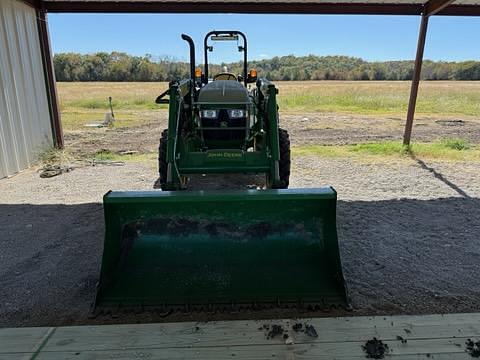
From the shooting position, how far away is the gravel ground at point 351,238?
273 centimetres

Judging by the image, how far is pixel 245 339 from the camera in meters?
2.20

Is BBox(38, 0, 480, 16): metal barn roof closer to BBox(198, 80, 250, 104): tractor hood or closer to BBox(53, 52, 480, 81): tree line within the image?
BBox(198, 80, 250, 104): tractor hood

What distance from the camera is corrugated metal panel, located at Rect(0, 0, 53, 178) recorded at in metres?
6.01

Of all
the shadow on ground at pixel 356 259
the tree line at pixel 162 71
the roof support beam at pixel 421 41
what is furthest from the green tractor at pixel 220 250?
the tree line at pixel 162 71

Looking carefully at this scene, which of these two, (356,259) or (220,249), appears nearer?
(220,249)

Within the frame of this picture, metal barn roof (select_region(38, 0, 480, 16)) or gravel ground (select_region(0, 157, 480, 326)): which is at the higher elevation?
metal barn roof (select_region(38, 0, 480, 16))

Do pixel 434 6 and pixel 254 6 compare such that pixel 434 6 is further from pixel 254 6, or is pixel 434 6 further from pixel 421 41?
pixel 254 6

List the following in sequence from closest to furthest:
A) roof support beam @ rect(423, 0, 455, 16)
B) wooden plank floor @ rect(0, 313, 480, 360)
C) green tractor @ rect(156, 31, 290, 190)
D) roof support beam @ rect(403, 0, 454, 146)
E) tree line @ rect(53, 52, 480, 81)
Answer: wooden plank floor @ rect(0, 313, 480, 360) → green tractor @ rect(156, 31, 290, 190) → roof support beam @ rect(423, 0, 455, 16) → roof support beam @ rect(403, 0, 454, 146) → tree line @ rect(53, 52, 480, 81)

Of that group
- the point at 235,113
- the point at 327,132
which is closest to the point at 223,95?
the point at 235,113

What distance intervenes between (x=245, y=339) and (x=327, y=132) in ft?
31.4

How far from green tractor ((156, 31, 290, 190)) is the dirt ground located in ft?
12.8

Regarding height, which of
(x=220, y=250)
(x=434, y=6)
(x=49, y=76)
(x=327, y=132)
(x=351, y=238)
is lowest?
(x=327, y=132)

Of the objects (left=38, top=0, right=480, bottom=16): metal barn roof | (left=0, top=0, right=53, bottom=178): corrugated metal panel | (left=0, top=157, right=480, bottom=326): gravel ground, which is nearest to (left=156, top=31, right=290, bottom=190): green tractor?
(left=0, top=157, right=480, bottom=326): gravel ground

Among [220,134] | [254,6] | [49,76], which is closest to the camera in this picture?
[220,134]
